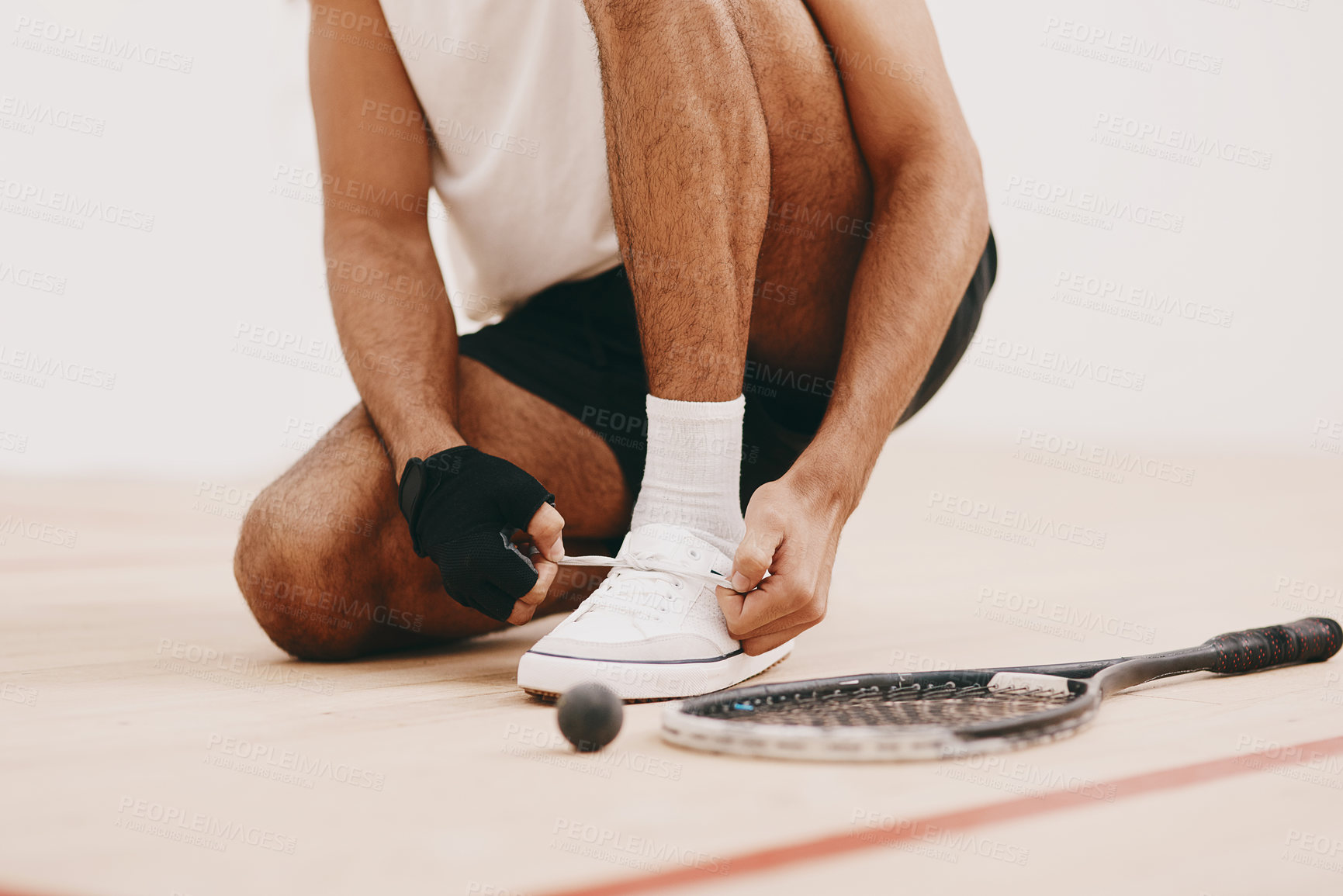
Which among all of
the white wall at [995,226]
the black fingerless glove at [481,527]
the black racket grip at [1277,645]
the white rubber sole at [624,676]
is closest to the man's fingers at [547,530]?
the black fingerless glove at [481,527]

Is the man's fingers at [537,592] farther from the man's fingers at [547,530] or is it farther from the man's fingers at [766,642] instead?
the man's fingers at [766,642]

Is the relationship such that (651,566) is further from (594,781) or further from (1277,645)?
(1277,645)

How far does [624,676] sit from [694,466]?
0.19m

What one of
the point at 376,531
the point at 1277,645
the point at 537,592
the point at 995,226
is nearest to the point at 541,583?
the point at 537,592

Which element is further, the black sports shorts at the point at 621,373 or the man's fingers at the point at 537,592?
the black sports shorts at the point at 621,373

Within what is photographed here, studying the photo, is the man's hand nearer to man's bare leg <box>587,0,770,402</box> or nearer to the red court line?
man's bare leg <box>587,0,770,402</box>

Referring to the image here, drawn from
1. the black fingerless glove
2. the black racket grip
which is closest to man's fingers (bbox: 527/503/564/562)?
the black fingerless glove

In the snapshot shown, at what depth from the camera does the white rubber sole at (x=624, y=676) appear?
0.85m

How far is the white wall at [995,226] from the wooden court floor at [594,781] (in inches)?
79.1

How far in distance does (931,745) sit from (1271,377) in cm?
461

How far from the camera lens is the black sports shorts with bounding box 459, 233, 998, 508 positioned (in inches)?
50.3

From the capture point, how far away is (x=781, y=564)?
870 millimetres

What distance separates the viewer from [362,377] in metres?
1.19

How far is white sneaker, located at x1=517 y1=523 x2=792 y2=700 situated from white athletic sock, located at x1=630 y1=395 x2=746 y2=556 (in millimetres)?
18
